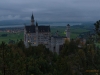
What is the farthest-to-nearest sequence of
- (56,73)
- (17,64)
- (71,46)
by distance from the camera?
(71,46) → (56,73) → (17,64)

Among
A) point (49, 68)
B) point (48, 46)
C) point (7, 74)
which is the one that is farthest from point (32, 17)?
point (7, 74)

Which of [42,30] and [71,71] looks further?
[42,30]

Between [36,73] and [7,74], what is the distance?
873 centimetres

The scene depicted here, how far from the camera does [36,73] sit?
831 inches

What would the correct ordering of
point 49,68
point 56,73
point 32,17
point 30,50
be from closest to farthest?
1. point 56,73
2. point 49,68
3. point 30,50
4. point 32,17

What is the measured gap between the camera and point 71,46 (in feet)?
137

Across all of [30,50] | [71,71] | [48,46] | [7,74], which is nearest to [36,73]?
[71,71]

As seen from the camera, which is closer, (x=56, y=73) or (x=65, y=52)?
(x=56, y=73)

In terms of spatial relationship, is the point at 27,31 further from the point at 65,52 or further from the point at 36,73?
the point at 36,73

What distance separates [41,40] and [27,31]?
398 cm

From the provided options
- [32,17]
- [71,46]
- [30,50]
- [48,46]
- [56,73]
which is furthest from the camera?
[32,17]

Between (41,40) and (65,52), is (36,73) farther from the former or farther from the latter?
(41,40)

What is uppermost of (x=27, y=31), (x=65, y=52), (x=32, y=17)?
(x=32, y=17)

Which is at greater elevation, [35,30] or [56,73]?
[35,30]
